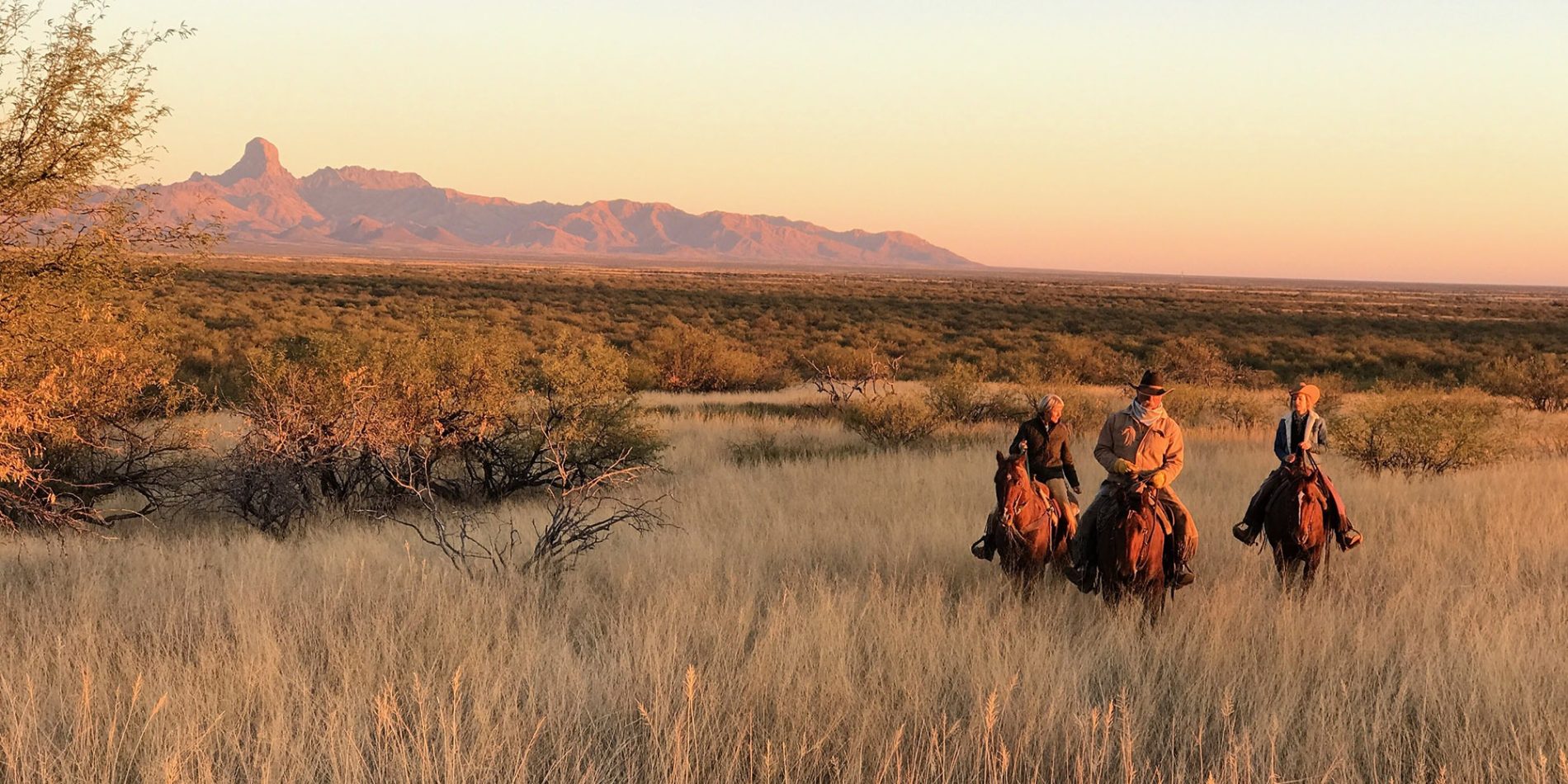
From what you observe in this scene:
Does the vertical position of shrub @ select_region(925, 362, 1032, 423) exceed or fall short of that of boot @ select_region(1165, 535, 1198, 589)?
it falls short

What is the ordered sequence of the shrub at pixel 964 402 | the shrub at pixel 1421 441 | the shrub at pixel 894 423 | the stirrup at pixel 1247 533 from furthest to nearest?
1. the shrub at pixel 964 402
2. the shrub at pixel 894 423
3. the shrub at pixel 1421 441
4. the stirrup at pixel 1247 533

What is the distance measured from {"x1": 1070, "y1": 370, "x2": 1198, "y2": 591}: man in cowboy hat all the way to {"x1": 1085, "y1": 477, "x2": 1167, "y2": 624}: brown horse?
0.08 metres

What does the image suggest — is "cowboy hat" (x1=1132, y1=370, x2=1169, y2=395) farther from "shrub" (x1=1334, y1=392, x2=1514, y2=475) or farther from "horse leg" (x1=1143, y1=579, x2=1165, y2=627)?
"shrub" (x1=1334, y1=392, x2=1514, y2=475)

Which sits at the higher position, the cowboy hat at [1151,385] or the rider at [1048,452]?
the cowboy hat at [1151,385]

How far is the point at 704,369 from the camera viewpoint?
2889cm

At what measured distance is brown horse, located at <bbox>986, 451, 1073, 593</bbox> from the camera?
6492 mm

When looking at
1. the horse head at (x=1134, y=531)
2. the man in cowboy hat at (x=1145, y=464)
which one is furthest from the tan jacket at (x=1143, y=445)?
the horse head at (x=1134, y=531)

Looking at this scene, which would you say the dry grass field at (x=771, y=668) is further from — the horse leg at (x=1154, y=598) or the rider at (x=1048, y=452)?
the rider at (x=1048, y=452)

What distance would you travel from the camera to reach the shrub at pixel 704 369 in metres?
28.4

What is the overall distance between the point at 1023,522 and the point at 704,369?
22.7 m

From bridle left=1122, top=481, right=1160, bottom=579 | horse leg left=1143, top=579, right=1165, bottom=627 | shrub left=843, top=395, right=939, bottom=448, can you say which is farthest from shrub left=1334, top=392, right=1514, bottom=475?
bridle left=1122, top=481, right=1160, bottom=579

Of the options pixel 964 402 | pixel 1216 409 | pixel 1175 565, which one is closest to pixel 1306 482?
pixel 1175 565

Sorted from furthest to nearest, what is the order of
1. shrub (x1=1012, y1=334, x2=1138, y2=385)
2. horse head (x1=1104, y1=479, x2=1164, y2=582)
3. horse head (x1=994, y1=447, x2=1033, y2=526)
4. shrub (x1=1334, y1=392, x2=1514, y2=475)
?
1. shrub (x1=1012, y1=334, x2=1138, y2=385)
2. shrub (x1=1334, y1=392, x2=1514, y2=475)
3. horse head (x1=994, y1=447, x2=1033, y2=526)
4. horse head (x1=1104, y1=479, x2=1164, y2=582)

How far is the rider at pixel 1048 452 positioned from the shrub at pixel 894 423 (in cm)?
962
